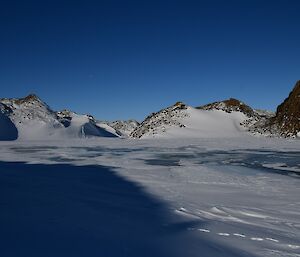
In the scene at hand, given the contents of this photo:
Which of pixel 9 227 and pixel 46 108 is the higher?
pixel 46 108

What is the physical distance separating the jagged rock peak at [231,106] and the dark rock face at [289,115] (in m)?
4.64

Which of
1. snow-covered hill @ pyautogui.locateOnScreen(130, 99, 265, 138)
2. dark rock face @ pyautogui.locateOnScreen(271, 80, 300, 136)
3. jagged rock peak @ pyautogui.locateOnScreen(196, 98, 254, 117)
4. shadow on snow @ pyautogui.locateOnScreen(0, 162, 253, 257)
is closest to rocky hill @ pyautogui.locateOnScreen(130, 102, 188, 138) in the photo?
snow-covered hill @ pyautogui.locateOnScreen(130, 99, 265, 138)

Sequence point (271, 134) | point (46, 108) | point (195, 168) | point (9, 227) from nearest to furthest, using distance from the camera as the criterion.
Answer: point (9, 227), point (195, 168), point (271, 134), point (46, 108)

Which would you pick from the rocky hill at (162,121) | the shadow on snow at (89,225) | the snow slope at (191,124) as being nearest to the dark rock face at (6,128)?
the rocky hill at (162,121)

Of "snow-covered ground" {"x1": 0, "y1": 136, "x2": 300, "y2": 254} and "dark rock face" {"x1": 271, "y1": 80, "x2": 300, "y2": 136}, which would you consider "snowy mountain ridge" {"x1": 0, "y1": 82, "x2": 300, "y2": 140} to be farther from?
"snow-covered ground" {"x1": 0, "y1": 136, "x2": 300, "y2": 254}

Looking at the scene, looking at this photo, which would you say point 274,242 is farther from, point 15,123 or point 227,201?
point 15,123

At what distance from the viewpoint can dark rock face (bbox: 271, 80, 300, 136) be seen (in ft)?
158

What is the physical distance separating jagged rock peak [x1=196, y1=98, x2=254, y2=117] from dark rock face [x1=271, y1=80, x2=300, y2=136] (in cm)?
464

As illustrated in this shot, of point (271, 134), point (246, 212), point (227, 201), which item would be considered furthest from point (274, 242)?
point (271, 134)

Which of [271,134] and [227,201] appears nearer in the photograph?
[227,201]

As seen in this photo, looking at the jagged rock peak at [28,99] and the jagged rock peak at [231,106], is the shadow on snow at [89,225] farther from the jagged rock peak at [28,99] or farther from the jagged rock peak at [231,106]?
the jagged rock peak at [28,99]

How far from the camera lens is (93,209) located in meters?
6.05

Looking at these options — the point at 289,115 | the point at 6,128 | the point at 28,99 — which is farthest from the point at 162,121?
the point at 28,99

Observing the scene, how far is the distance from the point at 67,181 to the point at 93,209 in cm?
350
